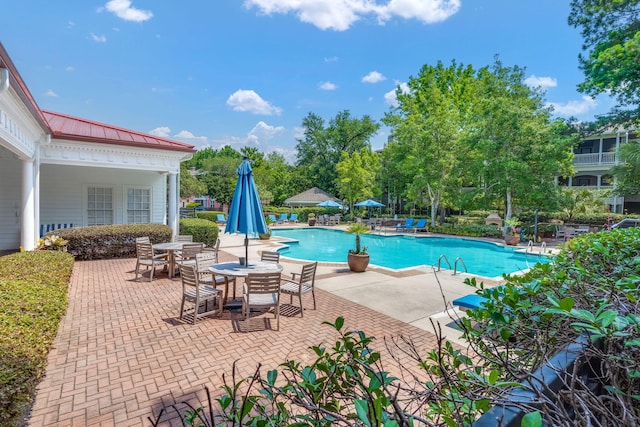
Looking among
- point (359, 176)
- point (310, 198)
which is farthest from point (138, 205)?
point (310, 198)

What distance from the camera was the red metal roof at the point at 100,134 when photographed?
1129 cm

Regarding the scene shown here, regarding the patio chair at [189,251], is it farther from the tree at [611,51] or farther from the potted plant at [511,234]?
the tree at [611,51]

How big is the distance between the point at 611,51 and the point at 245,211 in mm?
18299

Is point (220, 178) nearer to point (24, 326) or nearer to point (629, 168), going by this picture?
point (629, 168)

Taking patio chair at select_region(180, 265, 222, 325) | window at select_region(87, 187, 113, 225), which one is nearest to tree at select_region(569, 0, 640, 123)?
patio chair at select_region(180, 265, 222, 325)

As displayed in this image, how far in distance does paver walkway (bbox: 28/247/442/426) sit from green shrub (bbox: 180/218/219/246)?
19.9 feet

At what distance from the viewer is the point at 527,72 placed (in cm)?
2981

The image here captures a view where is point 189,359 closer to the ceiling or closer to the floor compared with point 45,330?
closer to the floor

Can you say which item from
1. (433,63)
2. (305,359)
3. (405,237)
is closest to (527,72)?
(433,63)

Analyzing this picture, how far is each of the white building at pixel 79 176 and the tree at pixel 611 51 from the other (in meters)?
19.6

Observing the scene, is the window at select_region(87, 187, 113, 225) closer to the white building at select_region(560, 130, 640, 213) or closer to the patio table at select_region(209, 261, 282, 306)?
the patio table at select_region(209, 261, 282, 306)

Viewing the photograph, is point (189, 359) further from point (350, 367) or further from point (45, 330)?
point (350, 367)

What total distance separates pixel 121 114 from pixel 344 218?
22.3m

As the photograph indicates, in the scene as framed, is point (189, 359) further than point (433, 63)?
No
